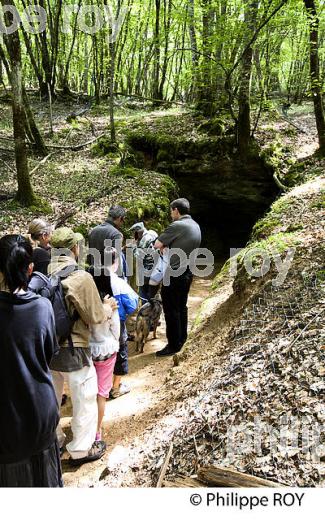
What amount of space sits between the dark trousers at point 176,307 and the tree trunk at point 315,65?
6579 millimetres

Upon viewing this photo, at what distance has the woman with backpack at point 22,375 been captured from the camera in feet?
7.22

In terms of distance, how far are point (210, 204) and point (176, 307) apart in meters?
9.19

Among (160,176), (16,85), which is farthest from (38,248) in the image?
(160,176)

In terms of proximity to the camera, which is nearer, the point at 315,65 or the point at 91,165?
the point at 315,65

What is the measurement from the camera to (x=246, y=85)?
11.0 meters

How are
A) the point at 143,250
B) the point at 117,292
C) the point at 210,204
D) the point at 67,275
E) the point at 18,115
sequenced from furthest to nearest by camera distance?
the point at 210,204 < the point at 18,115 < the point at 143,250 < the point at 117,292 < the point at 67,275

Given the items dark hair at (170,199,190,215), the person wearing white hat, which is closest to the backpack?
dark hair at (170,199,190,215)

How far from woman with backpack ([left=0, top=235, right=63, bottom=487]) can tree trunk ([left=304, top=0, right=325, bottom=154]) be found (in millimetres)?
9382

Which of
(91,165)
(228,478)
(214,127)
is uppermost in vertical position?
(214,127)

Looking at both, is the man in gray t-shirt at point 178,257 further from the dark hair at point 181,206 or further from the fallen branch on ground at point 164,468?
the fallen branch on ground at point 164,468

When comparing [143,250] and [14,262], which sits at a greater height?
[14,262]

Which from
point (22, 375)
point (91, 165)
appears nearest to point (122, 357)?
point (22, 375)

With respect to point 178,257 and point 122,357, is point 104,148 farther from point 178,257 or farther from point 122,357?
point 122,357

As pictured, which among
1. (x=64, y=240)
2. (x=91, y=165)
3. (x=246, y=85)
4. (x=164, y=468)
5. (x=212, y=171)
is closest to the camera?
(x=164, y=468)
